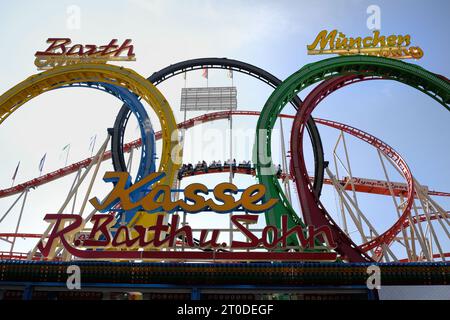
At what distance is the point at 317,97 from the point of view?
14938mm

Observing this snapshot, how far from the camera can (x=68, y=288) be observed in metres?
10.4

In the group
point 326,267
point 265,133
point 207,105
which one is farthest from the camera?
point 207,105

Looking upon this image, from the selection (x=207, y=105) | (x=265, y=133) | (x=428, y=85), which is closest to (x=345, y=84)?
(x=428, y=85)

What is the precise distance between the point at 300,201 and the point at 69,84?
10.1m

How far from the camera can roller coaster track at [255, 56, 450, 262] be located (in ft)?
43.1

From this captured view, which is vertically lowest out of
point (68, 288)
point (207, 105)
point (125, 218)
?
point (68, 288)

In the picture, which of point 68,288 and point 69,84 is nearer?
point 68,288

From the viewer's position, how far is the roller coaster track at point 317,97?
43.1ft

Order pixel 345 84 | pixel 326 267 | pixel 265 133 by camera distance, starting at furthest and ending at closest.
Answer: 1. pixel 345 84
2. pixel 265 133
3. pixel 326 267

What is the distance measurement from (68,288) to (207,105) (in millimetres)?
11967

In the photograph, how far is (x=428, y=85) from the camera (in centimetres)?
1467
